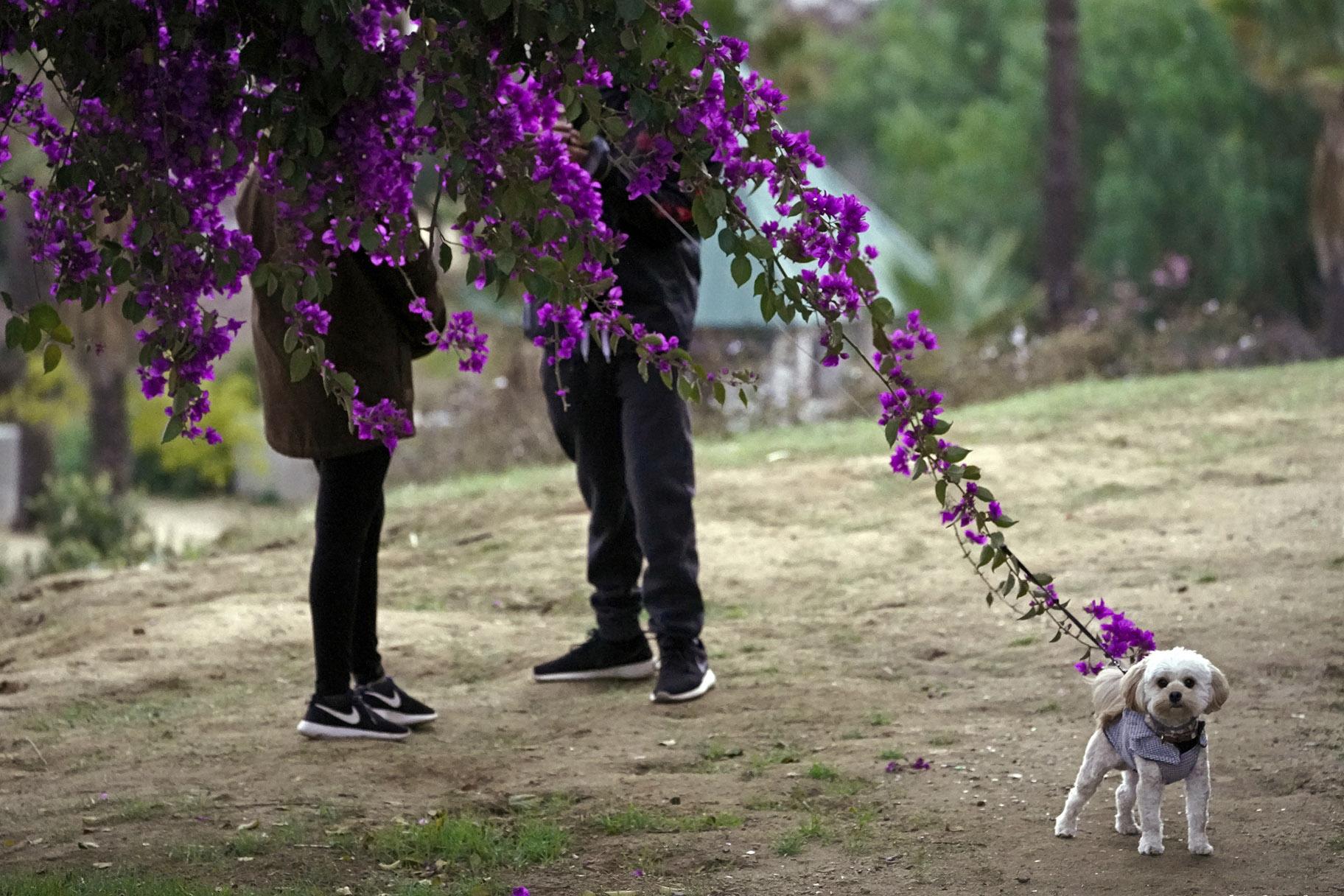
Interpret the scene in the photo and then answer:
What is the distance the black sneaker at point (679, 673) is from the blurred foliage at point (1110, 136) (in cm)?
1596

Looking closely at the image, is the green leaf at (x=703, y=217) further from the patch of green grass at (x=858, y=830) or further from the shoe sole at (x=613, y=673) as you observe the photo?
the shoe sole at (x=613, y=673)

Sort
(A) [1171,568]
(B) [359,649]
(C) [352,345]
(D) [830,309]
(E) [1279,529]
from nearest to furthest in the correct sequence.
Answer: (D) [830,309]
(C) [352,345]
(B) [359,649]
(A) [1171,568]
(E) [1279,529]

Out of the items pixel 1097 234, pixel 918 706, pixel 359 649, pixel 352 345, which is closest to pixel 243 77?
pixel 352 345

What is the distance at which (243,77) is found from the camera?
117 inches

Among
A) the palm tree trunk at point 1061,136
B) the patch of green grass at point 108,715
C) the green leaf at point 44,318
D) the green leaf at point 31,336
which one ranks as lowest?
the patch of green grass at point 108,715

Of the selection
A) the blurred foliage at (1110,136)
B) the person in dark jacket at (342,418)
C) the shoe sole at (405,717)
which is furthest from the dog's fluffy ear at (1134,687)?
the blurred foliage at (1110,136)

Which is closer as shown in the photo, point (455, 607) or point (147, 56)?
point (147, 56)

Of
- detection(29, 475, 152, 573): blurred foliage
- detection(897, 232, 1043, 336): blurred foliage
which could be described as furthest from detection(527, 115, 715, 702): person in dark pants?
detection(897, 232, 1043, 336): blurred foliage

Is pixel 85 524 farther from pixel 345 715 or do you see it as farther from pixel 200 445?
pixel 345 715

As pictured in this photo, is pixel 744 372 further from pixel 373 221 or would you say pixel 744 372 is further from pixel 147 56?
pixel 147 56

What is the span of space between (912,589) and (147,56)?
3984 millimetres

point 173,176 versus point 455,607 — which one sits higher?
point 173,176

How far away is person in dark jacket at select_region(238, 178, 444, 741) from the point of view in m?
4.26

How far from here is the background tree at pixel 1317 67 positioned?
15.7m
